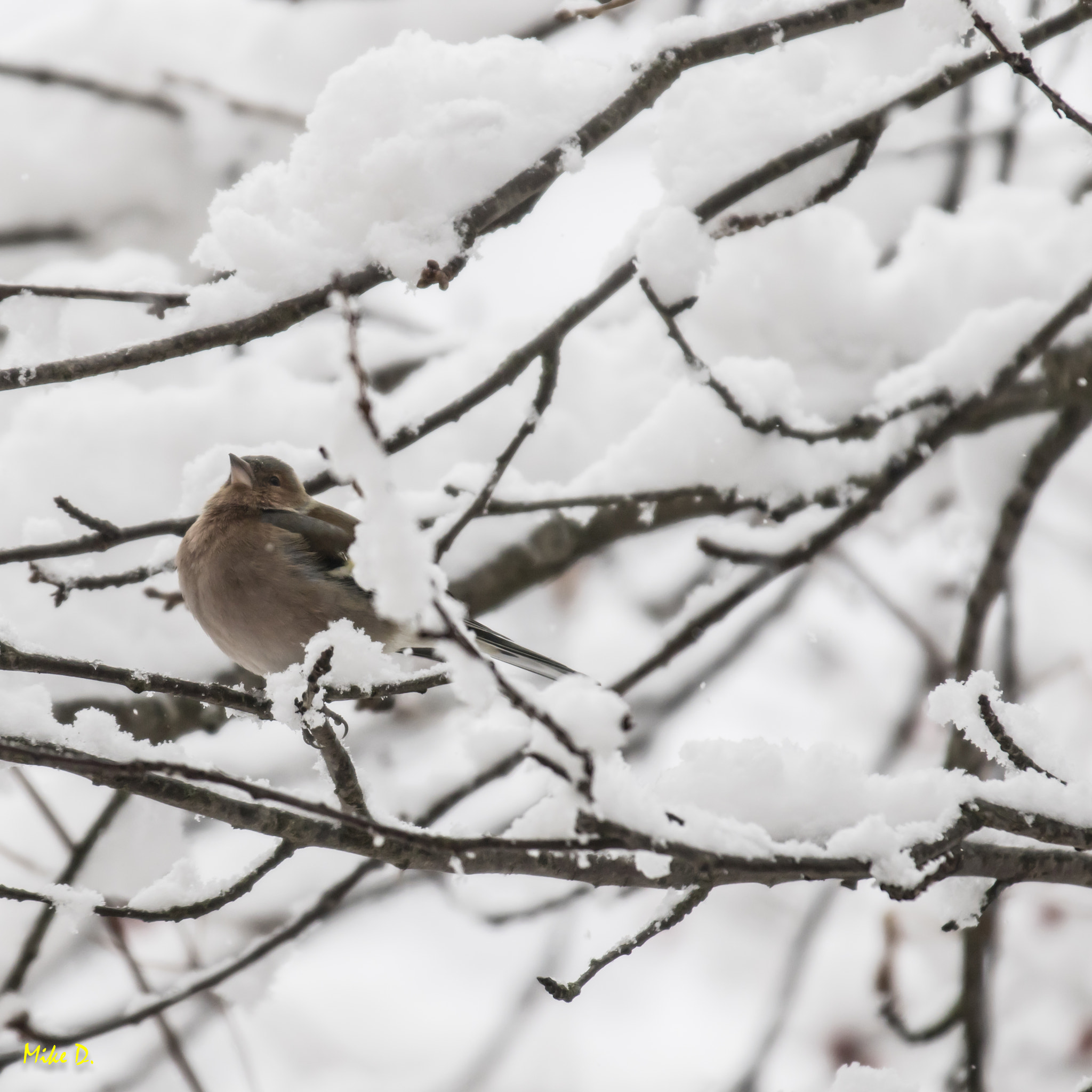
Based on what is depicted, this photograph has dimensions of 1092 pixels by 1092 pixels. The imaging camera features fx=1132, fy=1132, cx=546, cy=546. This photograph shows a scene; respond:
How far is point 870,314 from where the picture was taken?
4898 mm

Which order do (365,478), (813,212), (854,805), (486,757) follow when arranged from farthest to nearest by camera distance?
(813,212) → (486,757) → (854,805) → (365,478)

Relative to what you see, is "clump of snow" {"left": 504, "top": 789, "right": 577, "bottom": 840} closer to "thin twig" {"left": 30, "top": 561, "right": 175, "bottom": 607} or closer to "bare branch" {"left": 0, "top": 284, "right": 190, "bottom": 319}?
"bare branch" {"left": 0, "top": 284, "right": 190, "bottom": 319}

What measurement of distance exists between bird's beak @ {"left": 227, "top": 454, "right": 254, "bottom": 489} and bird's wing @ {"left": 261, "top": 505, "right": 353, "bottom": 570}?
0.11 m

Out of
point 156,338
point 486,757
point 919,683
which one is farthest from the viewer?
point 919,683

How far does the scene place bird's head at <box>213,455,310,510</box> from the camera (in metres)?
3.94

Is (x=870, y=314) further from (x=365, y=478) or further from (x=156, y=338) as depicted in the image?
(x=365, y=478)

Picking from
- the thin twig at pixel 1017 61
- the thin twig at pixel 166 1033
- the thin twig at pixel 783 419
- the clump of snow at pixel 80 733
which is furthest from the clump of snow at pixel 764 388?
the thin twig at pixel 166 1033

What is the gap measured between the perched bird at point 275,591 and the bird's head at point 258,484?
33 millimetres

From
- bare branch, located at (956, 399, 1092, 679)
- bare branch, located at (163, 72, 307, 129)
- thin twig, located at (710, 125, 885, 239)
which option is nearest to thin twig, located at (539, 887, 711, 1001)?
thin twig, located at (710, 125, 885, 239)

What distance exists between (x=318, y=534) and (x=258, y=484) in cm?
36

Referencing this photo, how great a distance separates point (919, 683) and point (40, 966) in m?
Answer: 4.50

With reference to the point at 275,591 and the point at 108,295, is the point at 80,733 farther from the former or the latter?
the point at 275,591

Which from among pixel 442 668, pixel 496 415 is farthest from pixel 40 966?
pixel 442 668
